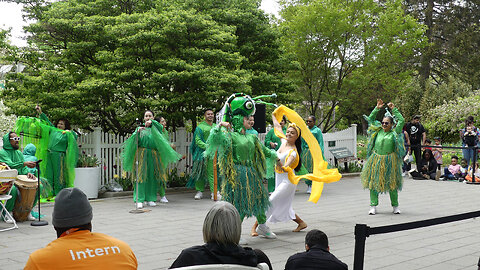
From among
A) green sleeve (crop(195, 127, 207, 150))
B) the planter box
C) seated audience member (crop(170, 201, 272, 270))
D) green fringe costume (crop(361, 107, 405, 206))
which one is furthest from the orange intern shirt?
the planter box

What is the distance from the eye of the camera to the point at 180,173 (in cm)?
1320

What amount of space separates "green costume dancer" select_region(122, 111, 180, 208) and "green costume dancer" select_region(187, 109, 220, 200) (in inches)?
45.7

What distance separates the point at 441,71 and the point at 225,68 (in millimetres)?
26633

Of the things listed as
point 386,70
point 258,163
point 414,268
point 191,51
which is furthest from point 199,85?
point 386,70

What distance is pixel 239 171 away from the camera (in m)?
6.97

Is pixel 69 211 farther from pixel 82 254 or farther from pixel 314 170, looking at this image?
pixel 314 170

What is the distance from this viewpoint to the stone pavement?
6.34 metres

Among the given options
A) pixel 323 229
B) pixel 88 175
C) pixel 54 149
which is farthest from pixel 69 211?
pixel 88 175

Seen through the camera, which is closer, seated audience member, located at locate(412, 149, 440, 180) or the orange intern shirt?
the orange intern shirt

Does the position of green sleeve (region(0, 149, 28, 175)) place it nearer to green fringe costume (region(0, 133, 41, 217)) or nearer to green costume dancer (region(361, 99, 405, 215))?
Answer: green fringe costume (region(0, 133, 41, 217))

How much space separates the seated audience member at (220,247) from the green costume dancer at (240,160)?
3.40m

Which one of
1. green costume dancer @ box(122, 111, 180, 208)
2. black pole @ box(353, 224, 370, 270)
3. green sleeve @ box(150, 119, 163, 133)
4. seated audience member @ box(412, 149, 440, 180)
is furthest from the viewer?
seated audience member @ box(412, 149, 440, 180)

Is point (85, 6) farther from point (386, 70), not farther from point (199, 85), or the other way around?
point (386, 70)

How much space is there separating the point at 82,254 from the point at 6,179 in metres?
5.77
